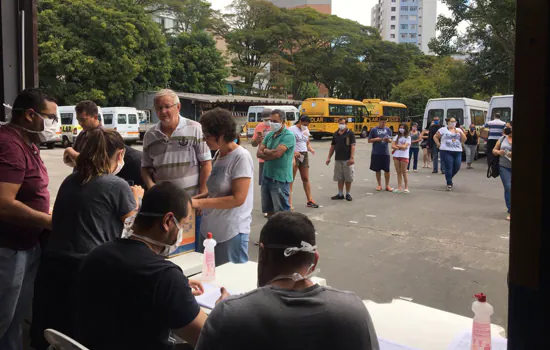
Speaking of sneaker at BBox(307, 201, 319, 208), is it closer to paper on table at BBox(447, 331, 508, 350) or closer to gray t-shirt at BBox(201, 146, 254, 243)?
gray t-shirt at BBox(201, 146, 254, 243)

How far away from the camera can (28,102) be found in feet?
10.8

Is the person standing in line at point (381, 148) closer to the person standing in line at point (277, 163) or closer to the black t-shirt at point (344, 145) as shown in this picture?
the black t-shirt at point (344, 145)

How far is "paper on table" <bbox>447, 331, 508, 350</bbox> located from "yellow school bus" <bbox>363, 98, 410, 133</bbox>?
3465cm

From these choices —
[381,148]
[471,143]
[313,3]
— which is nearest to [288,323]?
[381,148]

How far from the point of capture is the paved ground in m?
5.15

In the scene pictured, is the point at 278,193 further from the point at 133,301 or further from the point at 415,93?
the point at 415,93

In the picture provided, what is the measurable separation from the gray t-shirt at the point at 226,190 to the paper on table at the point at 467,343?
1909mm

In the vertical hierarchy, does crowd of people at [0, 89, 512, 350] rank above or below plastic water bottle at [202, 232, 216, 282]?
above

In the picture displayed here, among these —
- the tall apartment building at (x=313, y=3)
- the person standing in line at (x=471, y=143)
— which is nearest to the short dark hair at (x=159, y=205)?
the person standing in line at (x=471, y=143)

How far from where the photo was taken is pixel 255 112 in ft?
104

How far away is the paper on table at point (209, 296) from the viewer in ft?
9.29

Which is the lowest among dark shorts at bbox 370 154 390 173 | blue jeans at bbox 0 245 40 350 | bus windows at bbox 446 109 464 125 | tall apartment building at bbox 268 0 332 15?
blue jeans at bbox 0 245 40 350

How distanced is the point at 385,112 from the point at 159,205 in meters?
A: 37.2

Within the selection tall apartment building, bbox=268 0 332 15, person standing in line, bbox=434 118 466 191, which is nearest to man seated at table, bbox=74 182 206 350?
person standing in line, bbox=434 118 466 191
